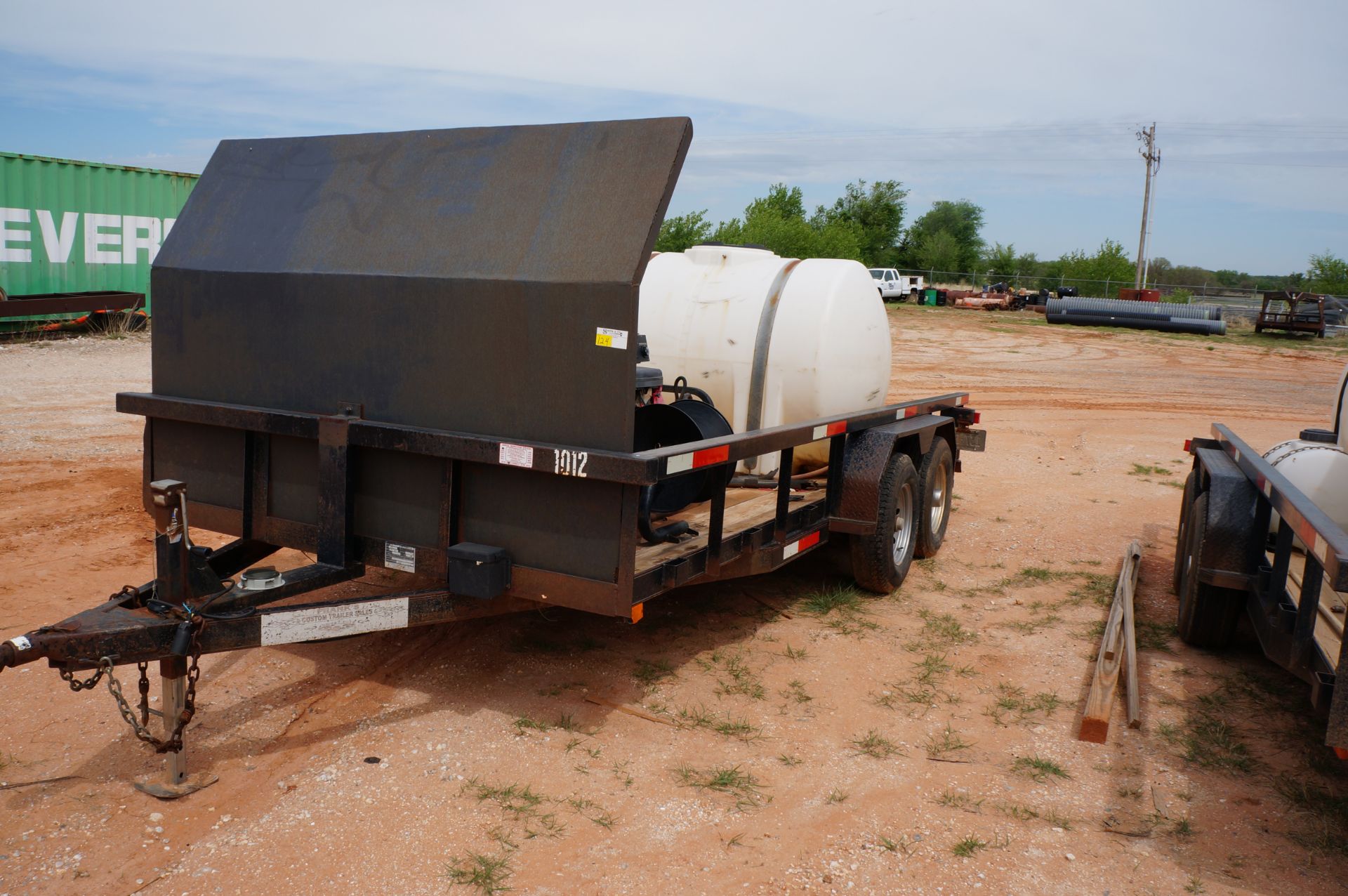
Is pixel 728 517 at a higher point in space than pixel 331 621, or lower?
higher

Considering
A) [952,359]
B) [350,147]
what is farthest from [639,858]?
[952,359]

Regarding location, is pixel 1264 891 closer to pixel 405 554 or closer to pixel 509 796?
pixel 509 796

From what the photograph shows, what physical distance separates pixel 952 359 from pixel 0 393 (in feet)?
57.6

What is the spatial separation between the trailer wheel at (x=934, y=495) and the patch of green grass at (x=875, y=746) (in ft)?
8.16

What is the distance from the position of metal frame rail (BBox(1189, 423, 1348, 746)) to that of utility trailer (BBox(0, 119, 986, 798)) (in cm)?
217

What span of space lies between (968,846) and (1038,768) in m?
0.81

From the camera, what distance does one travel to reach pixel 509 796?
392cm

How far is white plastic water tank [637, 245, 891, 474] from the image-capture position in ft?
21.0

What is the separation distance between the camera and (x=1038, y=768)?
4395mm

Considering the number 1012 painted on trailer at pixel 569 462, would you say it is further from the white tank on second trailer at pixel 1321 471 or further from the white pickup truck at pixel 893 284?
the white pickup truck at pixel 893 284

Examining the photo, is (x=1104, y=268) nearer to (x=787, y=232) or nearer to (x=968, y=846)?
(x=787, y=232)

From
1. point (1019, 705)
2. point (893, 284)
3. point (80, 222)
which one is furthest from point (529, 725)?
point (893, 284)

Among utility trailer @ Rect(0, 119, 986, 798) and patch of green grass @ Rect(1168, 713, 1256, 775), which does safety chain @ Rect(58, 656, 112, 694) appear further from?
patch of green grass @ Rect(1168, 713, 1256, 775)

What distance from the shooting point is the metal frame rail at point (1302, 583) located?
3416mm
